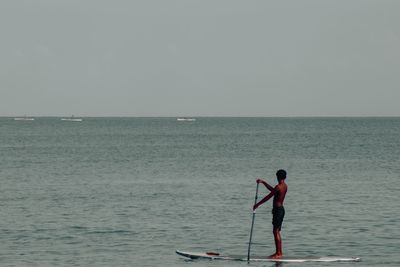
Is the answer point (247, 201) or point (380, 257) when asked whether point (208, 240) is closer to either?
point (380, 257)

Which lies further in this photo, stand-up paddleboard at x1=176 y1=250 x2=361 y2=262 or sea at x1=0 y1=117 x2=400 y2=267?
sea at x1=0 y1=117 x2=400 y2=267

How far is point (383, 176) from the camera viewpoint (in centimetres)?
6688

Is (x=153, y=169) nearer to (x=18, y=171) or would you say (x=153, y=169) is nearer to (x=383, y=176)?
(x=18, y=171)

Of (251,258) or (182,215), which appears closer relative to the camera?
(251,258)

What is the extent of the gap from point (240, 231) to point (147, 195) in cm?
1657

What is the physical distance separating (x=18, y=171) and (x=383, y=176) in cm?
2972

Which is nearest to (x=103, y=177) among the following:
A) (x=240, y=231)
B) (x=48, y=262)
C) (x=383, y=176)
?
(x=383, y=176)

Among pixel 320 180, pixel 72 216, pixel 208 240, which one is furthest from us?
pixel 320 180

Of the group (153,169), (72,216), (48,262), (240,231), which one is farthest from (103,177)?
(48,262)

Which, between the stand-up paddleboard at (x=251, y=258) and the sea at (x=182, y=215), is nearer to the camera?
the stand-up paddleboard at (x=251, y=258)

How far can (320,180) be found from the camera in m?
64.1

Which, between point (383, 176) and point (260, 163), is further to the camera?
point (260, 163)

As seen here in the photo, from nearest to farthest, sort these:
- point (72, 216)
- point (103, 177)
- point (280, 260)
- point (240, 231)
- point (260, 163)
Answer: point (280, 260) → point (240, 231) → point (72, 216) → point (103, 177) → point (260, 163)

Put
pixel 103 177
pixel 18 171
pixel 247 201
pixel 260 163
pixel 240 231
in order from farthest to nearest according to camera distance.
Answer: pixel 260 163, pixel 18 171, pixel 103 177, pixel 247 201, pixel 240 231
